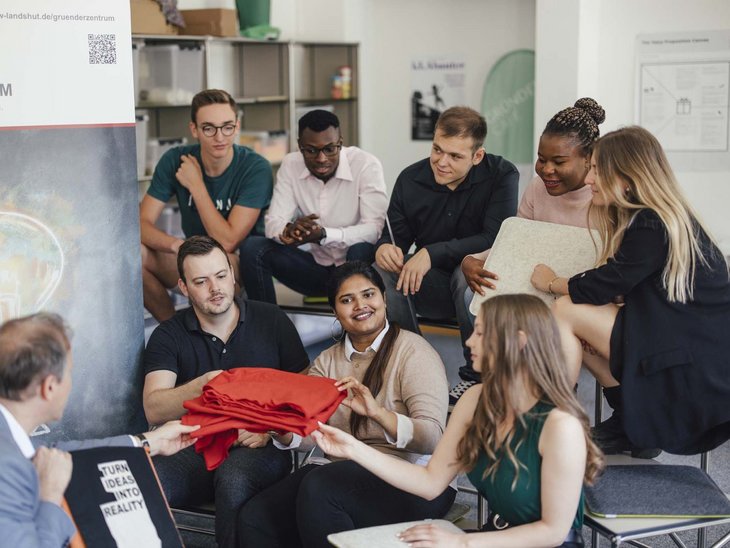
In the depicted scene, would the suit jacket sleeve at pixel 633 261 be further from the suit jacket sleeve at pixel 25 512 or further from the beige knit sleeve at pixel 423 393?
the suit jacket sleeve at pixel 25 512

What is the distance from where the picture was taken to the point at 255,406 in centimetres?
259

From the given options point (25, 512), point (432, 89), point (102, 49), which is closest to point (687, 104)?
point (432, 89)

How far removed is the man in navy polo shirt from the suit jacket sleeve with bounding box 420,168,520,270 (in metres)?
0.79

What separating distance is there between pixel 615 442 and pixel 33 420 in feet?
5.61

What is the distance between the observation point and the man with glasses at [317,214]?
4055 millimetres

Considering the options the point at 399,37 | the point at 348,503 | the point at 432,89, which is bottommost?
the point at 348,503

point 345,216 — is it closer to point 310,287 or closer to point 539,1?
point 310,287

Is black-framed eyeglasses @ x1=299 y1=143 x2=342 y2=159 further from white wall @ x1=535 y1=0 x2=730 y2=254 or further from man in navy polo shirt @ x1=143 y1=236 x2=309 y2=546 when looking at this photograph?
white wall @ x1=535 y1=0 x2=730 y2=254

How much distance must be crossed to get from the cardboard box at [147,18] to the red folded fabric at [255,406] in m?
3.09

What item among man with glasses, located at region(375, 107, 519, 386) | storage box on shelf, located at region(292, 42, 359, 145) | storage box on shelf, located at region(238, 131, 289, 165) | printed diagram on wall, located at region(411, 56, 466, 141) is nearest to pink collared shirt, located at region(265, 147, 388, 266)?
man with glasses, located at region(375, 107, 519, 386)

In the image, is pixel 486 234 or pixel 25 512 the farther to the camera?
pixel 486 234

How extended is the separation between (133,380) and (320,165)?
4.71 ft

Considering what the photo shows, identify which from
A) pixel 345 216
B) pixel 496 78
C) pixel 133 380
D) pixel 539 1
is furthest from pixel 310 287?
pixel 496 78

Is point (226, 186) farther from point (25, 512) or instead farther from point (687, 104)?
point (687, 104)
